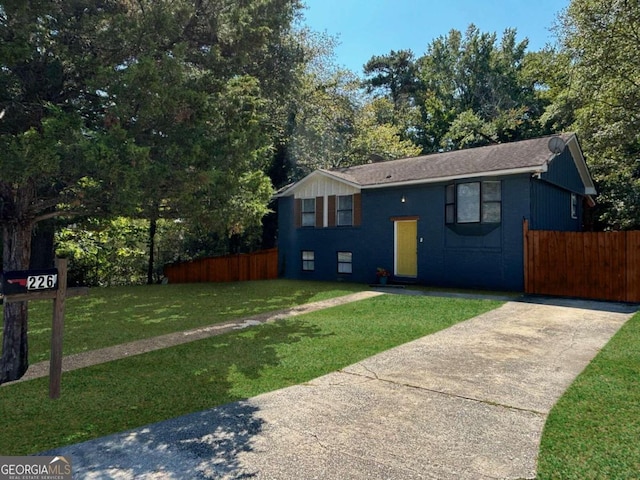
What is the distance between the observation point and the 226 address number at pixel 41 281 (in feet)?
15.1

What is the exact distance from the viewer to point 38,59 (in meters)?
5.57

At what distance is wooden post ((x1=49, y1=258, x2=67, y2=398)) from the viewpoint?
15.4 feet

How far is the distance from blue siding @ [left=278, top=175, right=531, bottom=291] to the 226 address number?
11.3 meters

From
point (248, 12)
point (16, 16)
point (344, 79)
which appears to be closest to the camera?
point (16, 16)

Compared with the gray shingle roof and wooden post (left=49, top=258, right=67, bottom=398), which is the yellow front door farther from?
wooden post (left=49, top=258, right=67, bottom=398)

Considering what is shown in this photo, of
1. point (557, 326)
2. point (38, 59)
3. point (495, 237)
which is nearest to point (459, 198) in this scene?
point (495, 237)

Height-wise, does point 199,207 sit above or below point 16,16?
below

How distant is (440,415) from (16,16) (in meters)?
6.71

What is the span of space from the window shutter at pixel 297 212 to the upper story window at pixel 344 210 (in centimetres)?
199

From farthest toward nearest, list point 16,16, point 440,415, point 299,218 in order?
point 299,218 → point 16,16 → point 440,415

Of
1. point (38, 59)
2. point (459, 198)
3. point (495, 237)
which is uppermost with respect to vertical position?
point (38, 59)

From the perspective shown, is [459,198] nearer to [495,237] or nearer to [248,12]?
[495,237]

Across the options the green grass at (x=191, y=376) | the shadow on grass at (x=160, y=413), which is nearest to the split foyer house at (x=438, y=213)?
the green grass at (x=191, y=376)

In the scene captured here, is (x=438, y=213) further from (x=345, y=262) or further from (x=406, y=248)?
(x=345, y=262)
